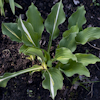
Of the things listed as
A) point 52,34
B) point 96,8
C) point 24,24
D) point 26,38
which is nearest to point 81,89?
point 52,34

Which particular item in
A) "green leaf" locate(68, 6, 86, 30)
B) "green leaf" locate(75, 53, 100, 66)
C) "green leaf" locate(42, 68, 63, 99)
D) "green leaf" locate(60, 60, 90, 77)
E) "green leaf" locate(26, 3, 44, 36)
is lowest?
"green leaf" locate(42, 68, 63, 99)

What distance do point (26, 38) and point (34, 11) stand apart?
0.27 m

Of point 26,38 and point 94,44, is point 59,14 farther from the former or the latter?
point 94,44

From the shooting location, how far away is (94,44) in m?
1.51

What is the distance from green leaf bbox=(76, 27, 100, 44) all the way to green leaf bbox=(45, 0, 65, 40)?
0.78ft

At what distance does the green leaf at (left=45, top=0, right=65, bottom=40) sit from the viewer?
1.03 meters

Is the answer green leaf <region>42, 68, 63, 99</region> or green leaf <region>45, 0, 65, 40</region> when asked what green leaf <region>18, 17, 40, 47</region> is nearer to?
green leaf <region>45, 0, 65, 40</region>

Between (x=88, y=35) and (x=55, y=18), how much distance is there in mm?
356

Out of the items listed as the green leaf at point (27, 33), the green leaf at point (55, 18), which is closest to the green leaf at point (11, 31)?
the green leaf at point (27, 33)

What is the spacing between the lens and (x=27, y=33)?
917 millimetres

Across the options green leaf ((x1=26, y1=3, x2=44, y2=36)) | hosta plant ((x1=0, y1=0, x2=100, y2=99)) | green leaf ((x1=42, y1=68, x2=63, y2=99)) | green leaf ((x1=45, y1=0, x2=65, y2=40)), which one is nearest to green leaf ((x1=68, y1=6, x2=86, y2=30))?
hosta plant ((x1=0, y1=0, x2=100, y2=99))

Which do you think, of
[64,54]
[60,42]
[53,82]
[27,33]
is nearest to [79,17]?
[60,42]

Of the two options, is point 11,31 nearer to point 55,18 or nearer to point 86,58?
point 55,18

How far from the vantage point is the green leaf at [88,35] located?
3.11ft
